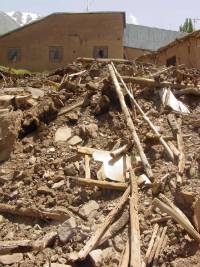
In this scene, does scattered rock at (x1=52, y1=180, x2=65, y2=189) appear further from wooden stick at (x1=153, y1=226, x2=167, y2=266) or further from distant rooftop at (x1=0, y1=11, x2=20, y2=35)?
distant rooftop at (x1=0, y1=11, x2=20, y2=35)

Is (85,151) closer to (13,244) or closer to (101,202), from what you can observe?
(101,202)

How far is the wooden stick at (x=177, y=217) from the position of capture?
4566 millimetres

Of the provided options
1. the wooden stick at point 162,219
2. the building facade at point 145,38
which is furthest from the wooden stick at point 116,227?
the building facade at point 145,38

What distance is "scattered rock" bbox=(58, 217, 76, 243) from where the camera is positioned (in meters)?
4.74

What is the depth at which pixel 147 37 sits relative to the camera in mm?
31453

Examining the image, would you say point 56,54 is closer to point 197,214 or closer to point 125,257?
point 197,214

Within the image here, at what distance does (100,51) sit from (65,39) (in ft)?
6.67

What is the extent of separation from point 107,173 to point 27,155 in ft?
4.43

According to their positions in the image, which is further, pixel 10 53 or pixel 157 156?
pixel 10 53

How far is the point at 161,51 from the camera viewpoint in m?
19.9

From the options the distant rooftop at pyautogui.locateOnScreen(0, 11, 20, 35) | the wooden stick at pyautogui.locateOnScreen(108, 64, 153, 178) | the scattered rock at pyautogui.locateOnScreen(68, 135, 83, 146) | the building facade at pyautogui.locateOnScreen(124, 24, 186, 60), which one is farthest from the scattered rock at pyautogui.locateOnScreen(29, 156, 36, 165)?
the distant rooftop at pyautogui.locateOnScreen(0, 11, 20, 35)

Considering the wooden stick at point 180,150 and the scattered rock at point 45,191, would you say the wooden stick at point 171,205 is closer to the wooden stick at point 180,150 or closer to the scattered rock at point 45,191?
the wooden stick at point 180,150

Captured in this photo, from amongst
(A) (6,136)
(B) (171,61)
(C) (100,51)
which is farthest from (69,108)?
(C) (100,51)

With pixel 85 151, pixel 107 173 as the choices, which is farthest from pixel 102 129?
pixel 107 173
